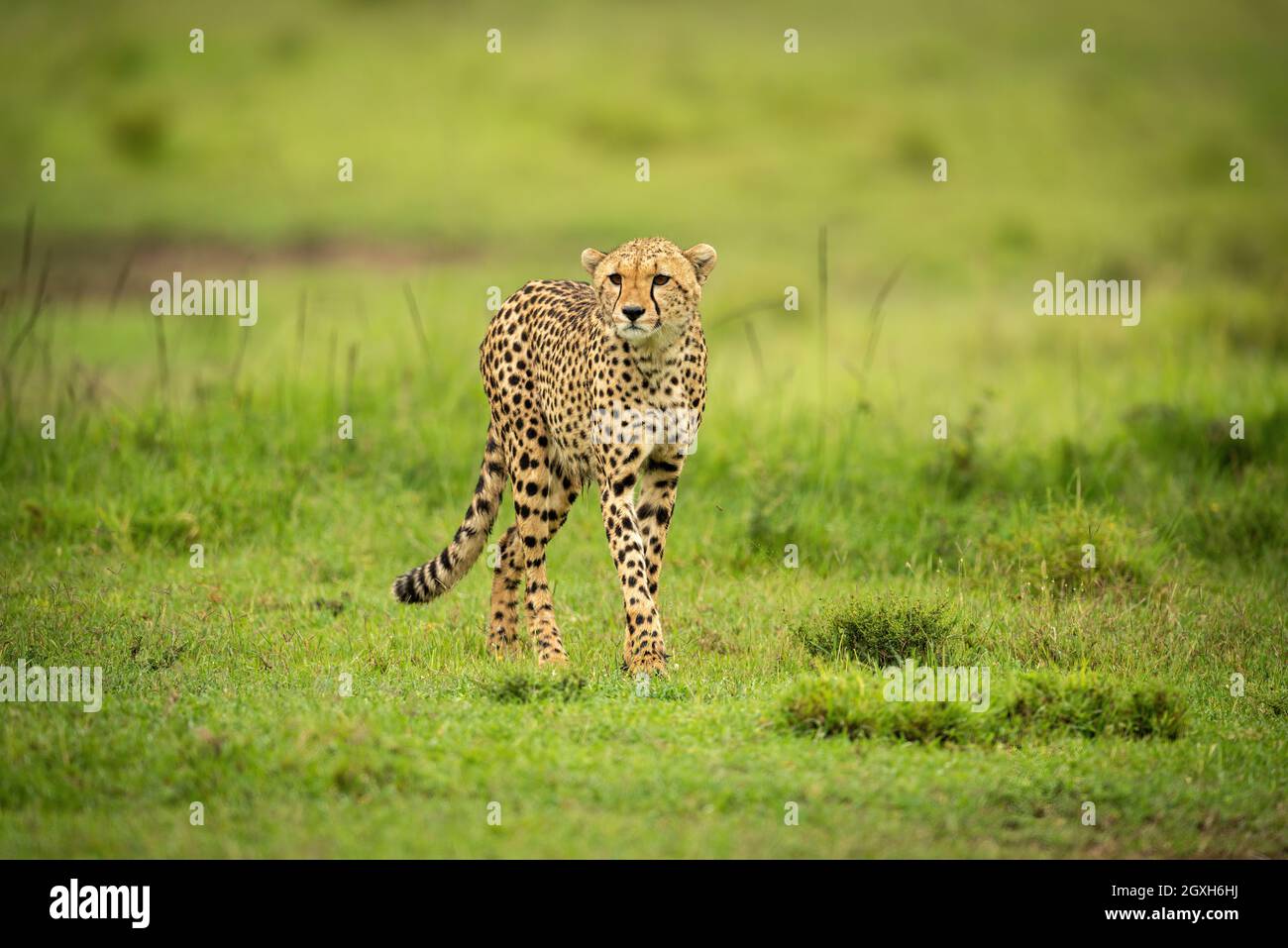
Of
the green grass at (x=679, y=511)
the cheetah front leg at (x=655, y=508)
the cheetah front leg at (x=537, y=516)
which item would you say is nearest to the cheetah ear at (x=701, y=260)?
the cheetah front leg at (x=655, y=508)

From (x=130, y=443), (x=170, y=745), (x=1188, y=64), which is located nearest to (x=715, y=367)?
(x=130, y=443)

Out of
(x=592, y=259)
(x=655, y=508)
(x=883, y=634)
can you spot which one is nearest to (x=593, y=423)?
(x=655, y=508)

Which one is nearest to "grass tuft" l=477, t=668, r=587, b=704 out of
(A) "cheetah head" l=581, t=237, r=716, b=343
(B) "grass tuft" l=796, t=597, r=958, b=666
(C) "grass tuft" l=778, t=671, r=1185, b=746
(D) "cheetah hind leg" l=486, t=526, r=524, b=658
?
(C) "grass tuft" l=778, t=671, r=1185, b=746

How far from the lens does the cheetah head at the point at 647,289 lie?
665cm

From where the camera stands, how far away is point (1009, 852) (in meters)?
4.99

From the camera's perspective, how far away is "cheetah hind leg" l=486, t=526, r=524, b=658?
752 cm

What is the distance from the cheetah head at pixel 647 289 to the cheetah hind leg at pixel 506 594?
128 centimetres

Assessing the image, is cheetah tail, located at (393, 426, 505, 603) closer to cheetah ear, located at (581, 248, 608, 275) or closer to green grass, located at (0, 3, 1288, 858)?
green grass, located at (0, 3, 1288, 858)

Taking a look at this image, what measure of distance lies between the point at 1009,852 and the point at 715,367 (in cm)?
932

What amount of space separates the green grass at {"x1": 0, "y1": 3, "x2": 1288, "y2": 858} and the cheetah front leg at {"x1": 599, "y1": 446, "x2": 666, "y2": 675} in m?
0.17

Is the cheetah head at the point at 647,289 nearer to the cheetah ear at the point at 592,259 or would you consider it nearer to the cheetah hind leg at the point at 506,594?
the cheetah ear at the point at 592,259

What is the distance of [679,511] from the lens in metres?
9.42

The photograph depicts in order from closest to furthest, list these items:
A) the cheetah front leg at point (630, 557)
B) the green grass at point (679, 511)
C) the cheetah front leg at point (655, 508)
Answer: the green grass at point (679, 511), the cheetah front leg at point (630, 557), the cheetah front leg at point (655, 508)
